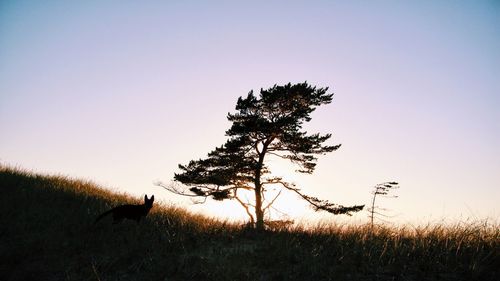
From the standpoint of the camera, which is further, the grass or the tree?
the tree

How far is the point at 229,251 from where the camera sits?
8.13 metres

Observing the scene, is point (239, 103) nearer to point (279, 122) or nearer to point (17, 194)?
point (279, 122)

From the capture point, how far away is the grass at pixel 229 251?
6758 millimetres

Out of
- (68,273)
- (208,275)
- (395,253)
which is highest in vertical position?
(395,253)

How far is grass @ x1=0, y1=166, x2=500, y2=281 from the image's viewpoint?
6758 mm

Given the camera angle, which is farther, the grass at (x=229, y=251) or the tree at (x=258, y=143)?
the tree at (x=258, y=143)

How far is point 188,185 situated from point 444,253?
1411cm

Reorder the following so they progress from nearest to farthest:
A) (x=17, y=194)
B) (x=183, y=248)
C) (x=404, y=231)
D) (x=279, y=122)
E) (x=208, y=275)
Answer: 1. (x=208, y=275)
2. (x=183, y=248)
3. (x=404, y=231)
4. (x=17, y=194)
5. (x=279, y=122)

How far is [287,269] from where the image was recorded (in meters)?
7.04

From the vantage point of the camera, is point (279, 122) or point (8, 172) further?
A: point (279, 122)

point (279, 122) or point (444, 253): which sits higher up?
point (279, 122)

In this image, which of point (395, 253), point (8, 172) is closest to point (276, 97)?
point (395, 253)

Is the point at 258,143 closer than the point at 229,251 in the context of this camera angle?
No

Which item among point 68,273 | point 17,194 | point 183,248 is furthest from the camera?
point 17,194
